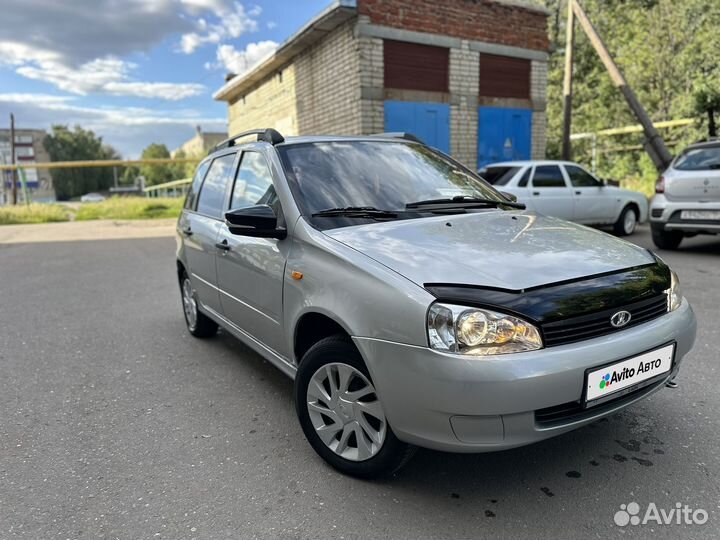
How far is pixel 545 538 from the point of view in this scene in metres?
2.06

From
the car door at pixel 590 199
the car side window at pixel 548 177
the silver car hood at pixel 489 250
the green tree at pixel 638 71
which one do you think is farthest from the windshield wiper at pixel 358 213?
the green tree at pixel 638 71

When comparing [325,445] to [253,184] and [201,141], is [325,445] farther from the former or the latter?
[201,141]

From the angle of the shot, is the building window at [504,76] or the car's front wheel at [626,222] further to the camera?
the building window at [504,76]

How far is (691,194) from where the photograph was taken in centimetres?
758

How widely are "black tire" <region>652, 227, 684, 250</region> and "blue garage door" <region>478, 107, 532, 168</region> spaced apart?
5311mm

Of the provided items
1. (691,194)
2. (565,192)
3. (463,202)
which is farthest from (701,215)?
(463,202)

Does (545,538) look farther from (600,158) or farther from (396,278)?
(600,158)

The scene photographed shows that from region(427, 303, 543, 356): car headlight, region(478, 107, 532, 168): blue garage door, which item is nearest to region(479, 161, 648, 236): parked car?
region(478, 107, 532, 168): blue garage door

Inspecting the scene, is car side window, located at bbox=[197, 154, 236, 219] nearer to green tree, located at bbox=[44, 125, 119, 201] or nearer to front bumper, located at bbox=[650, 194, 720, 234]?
front bumper, located at bbox=[650, 194, 720, 234]

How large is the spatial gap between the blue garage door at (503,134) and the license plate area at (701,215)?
5.93m

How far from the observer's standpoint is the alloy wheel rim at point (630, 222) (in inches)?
414

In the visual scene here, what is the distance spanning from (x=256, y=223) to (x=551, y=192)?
25.5 ft

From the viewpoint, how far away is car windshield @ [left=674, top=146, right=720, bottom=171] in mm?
7391

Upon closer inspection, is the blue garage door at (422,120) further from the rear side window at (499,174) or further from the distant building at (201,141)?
the distant building at (201,141)
